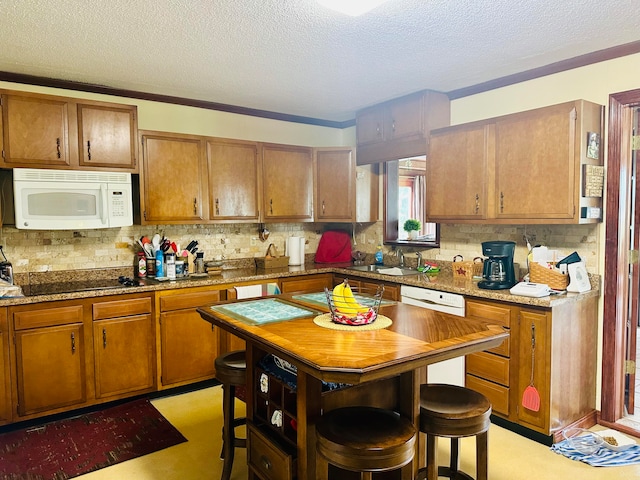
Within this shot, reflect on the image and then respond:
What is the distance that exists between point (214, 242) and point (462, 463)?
2873mm

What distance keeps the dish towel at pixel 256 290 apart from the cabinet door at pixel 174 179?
2.42ft

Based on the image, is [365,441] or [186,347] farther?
[186,347]

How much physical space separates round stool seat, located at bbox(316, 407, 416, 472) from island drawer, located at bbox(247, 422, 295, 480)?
0.31 meters

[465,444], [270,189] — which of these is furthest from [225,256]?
[465,444]

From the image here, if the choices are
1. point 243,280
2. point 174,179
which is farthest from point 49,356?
point 174,179

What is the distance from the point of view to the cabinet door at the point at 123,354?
3316mm

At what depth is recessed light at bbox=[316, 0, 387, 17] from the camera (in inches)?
88.0

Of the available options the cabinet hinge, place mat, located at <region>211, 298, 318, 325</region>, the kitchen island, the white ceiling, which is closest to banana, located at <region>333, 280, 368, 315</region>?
the kitchen island

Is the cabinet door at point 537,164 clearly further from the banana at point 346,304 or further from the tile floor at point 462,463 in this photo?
the banana at point 346,304

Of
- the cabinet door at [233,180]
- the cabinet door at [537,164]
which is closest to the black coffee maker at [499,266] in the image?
the cabinet door at [537,164]

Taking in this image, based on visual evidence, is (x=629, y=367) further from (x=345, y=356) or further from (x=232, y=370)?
(x=232, y=370)

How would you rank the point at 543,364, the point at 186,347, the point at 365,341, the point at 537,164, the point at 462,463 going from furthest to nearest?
1. the point at 186,347
2. the point at 537,164
3. the point at 543,364
4. the point at 462,463
5. the point at 365,341

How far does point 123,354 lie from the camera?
341 centimetres

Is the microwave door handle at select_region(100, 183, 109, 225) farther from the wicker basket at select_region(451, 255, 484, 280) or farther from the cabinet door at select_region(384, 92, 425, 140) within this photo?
the wicker basket at select_region(451, 255, 484, 280)
